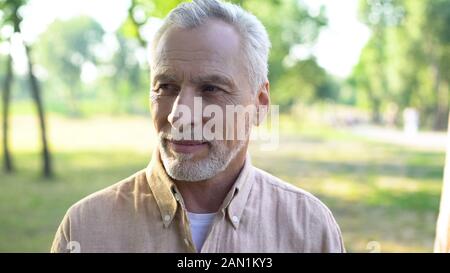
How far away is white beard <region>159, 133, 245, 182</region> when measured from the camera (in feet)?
3.63

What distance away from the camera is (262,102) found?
1.27 metres

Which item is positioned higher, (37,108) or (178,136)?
(37,108)

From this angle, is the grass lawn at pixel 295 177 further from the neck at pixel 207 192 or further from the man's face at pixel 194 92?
the man's face at pixel 194 92

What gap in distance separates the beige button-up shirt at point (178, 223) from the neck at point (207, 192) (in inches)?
1.5

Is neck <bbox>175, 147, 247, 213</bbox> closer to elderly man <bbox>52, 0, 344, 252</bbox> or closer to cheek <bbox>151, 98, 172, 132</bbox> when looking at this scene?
elderly man <bbox>52, 0, 344, 252</bbox>

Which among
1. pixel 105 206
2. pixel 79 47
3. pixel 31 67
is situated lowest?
pixel 105 206

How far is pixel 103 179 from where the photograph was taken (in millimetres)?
7711

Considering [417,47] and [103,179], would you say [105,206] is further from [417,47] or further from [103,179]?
[417,47]

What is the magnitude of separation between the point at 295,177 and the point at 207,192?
22.7ft

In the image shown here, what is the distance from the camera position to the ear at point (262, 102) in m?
1.25

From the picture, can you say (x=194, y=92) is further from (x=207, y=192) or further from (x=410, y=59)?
(x=410, y=59)

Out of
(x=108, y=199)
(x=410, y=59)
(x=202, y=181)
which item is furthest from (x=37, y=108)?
(x=410, y=59)
